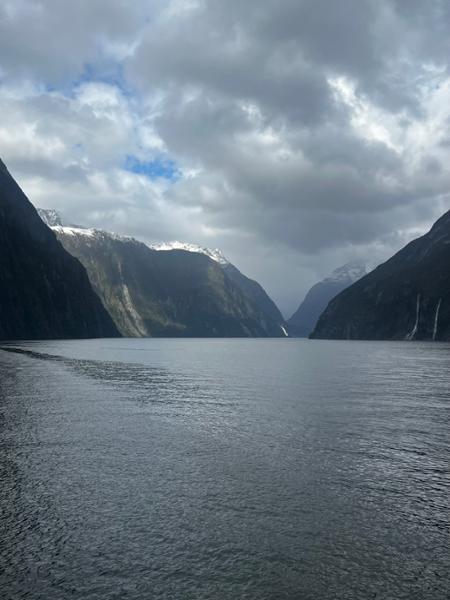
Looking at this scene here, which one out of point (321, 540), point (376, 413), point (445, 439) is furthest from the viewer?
point (376, 413)

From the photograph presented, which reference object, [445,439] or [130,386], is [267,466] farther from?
[130,386]

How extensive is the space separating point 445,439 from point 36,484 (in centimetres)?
1988

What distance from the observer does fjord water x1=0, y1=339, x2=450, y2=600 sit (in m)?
10.4

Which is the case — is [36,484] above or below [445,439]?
below

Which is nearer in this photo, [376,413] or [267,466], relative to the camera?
[267,466]

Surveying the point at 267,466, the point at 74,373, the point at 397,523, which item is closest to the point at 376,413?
the point at 267,466

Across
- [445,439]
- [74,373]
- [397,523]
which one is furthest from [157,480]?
[74,373]

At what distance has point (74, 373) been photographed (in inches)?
2393

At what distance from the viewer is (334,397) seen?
133 ft

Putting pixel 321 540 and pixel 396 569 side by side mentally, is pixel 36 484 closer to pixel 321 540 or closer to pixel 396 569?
pixel 321 540

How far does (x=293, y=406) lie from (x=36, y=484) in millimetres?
22100

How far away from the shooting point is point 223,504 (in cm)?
1497

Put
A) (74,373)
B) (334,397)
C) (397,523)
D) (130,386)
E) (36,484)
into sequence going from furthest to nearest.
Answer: (74,373) → (130,386) → (334,397) → (36,484) → (397,523)

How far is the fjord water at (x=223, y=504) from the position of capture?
1041 cm
